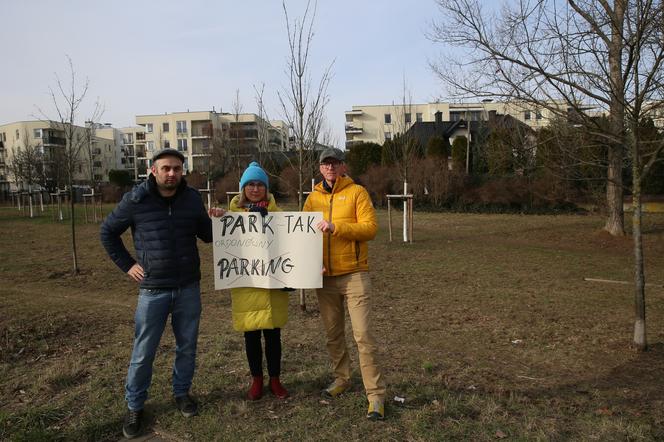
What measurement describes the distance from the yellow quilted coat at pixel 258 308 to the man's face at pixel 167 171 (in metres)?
0.57

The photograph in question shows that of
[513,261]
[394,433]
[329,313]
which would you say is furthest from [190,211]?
[513,261]

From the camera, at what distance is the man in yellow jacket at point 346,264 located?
353 cm

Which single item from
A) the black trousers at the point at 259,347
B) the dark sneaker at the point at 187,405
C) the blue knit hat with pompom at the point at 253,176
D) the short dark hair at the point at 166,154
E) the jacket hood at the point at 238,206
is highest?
the short dark hair at the point at 166,154

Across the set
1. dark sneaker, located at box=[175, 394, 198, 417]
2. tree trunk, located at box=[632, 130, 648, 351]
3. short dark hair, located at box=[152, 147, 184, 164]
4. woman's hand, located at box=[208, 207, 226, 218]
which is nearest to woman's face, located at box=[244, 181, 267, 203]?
woman's hand, located at box=[208, 207, 226, 218]

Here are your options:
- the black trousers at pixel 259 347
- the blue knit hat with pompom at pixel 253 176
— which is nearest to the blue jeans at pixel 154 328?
the black trousers at pixel 259 347

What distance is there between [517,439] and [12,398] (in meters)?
4.10

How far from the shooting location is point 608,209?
1527 cm

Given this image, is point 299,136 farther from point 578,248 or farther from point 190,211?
point 578,248

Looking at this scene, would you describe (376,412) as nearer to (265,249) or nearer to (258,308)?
(258,308)

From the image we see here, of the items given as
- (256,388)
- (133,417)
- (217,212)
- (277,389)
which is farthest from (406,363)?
(133,417)

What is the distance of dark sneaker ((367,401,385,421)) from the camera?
137 inches

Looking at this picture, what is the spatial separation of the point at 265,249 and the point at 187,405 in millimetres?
1344

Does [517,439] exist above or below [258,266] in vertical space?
below

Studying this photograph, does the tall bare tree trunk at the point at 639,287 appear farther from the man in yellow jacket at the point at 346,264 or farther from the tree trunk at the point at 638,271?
the man in yellow jacket at the point at 346,264
